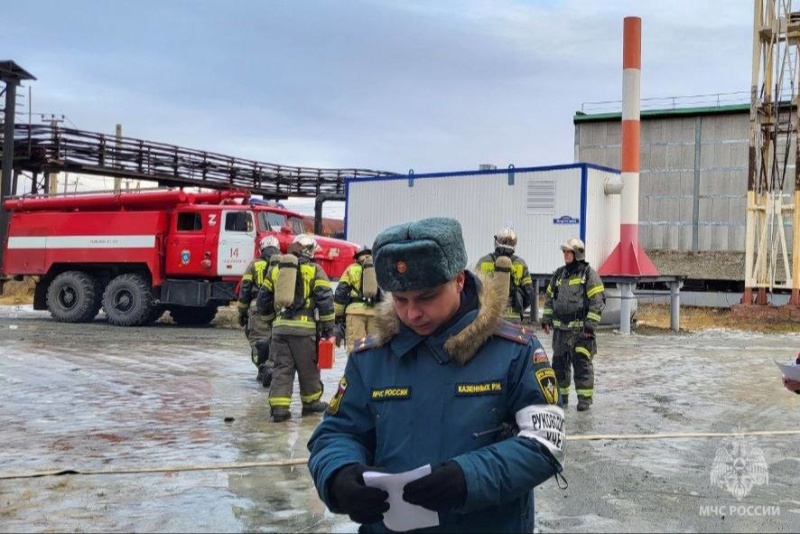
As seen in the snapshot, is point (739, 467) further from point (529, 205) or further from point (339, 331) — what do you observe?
point (529, 205)

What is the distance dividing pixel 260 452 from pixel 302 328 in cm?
182

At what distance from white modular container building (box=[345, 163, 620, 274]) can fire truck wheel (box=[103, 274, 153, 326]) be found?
7.27m

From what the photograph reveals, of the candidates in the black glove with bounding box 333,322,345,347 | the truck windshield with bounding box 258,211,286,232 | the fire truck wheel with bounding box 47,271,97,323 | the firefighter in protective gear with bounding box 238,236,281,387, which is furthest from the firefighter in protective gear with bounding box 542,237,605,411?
the fire truck wheel with bounding box 47,271,97,323

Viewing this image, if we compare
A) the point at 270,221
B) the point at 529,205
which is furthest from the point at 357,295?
the point at 529,205

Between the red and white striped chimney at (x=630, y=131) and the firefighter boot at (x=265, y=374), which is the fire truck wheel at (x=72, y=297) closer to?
the firefighter boot at (x=265, y=374)

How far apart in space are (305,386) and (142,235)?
38.1 feet

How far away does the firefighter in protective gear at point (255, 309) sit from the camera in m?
9.95

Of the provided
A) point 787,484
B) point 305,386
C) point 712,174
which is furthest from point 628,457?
point 712,174

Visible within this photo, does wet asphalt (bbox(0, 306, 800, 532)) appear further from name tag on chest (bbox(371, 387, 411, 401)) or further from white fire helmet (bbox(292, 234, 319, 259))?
name tag on chest (bbox(371, 387, 411, 401))

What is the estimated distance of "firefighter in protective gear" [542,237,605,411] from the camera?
8.74 metres

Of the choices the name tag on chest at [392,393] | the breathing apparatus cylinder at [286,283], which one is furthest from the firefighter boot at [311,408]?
the name tag on chest at [392,393]

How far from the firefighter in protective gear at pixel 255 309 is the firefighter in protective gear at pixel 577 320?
3295 mm

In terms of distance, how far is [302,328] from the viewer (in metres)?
8.24

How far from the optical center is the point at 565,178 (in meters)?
20.0
